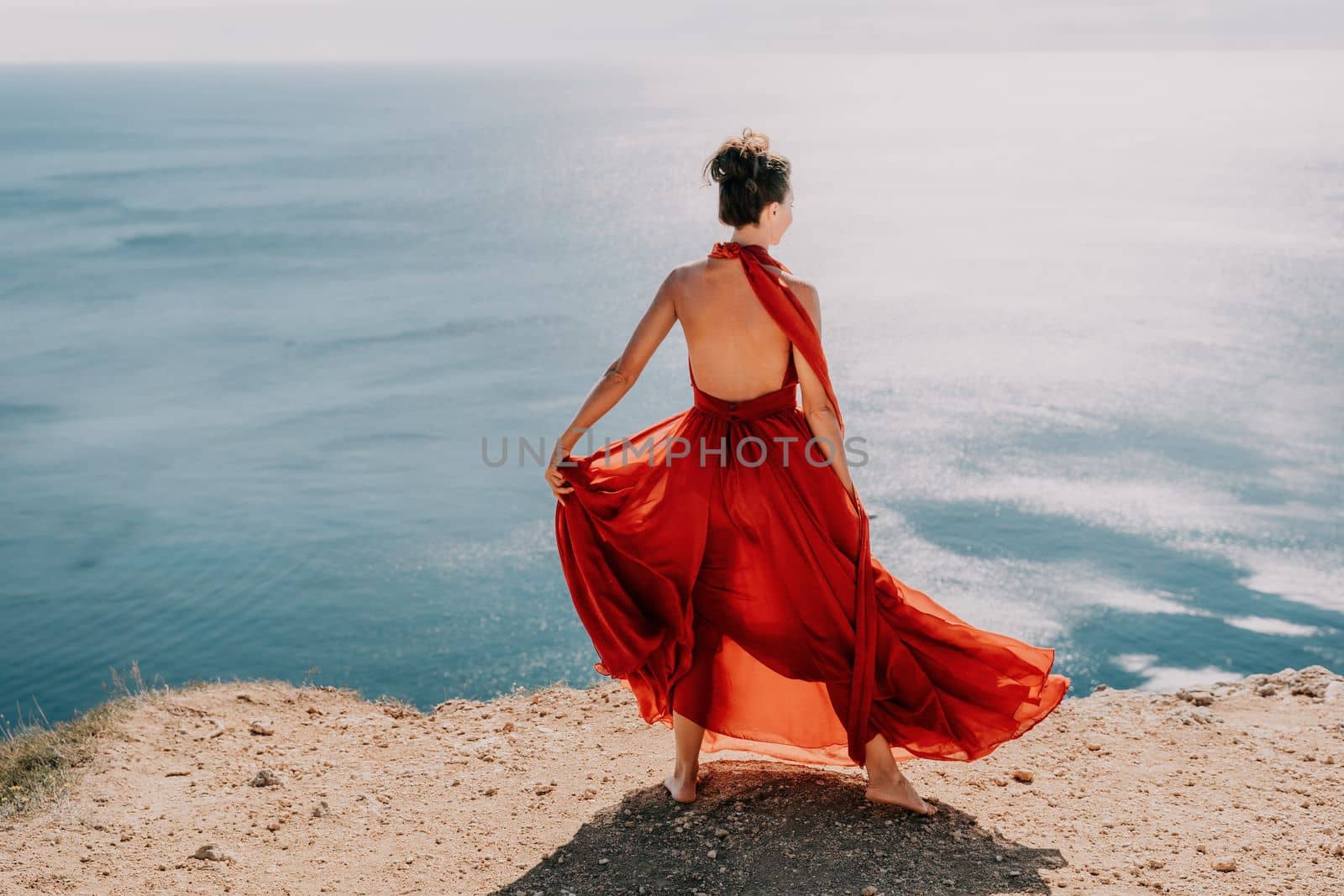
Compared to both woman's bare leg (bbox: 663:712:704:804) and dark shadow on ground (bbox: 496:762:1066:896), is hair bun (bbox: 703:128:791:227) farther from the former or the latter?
dark shadow on ground (bbox: 496:762:1066:896)

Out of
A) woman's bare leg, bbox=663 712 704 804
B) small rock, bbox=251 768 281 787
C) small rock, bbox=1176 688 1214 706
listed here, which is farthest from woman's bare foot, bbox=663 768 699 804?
small rock, bbox=1176 688 1214 706

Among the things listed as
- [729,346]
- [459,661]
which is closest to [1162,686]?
[459,661]

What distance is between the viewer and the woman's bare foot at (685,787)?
178 inches

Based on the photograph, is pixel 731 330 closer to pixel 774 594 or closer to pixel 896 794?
pixel 774 594

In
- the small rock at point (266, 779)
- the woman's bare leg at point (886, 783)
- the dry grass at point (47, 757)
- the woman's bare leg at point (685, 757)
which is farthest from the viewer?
the small rock at point (266, 779)

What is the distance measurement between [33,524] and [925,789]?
31.4 metres

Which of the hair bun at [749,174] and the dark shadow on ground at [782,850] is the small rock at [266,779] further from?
the hair bun at [749,174]

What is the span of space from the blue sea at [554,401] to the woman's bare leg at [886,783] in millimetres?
13345

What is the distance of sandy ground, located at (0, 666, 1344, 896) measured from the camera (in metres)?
4.07

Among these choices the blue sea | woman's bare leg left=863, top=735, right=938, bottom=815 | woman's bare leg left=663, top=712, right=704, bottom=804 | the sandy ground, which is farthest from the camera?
the blue sea

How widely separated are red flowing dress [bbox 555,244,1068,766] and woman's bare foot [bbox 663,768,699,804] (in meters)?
0.27

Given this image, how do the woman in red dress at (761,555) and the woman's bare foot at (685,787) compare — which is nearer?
the woman in red dress at (761,555)

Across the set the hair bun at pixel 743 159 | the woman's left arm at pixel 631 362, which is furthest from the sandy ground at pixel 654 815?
the hair bun at pixel 743 159

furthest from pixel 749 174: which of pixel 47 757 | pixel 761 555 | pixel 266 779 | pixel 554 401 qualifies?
pixel 554 401
